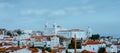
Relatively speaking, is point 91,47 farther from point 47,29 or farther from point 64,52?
point 47,29

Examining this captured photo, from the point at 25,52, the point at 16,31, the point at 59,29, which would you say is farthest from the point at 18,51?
the point at 59,29

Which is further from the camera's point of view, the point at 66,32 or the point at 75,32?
the point at 66,32

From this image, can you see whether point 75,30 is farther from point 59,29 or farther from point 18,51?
→ point 18,51

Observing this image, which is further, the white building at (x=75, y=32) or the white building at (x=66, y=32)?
the white building at (x=66, y=32)

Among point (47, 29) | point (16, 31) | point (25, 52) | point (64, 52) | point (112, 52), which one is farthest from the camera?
point (47, 29)

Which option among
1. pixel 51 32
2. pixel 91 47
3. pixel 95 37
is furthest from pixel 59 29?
pixel 91 47

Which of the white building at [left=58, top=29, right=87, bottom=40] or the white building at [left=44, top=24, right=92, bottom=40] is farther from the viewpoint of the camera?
the white building at [left=44, top=24, right=92, bottom=40]

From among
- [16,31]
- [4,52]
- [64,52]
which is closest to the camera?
[4,52]

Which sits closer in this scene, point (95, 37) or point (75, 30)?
point (95, 37)

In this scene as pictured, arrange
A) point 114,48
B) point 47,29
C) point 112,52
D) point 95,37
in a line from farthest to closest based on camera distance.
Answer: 1. point 47,29
2. point 95,37
3. point 114,48
4. point 112,52
